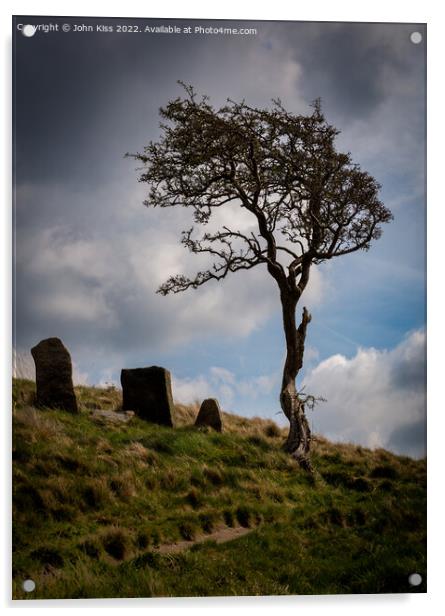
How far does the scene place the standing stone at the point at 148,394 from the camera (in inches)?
603

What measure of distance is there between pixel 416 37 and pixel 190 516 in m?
9.09

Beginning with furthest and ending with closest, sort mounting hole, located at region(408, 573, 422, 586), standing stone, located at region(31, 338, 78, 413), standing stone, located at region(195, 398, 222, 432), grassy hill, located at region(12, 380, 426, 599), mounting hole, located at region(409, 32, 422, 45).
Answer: standing stone, located at region(195, 398, 222, 432)
standing stone, located at region(31, 338, 78, 413)
mounting hole, located at region(409, 32, 422, 45)
mounting hole, located at region(408, 573, 422, 586)
grassy hill, located at region(12, 380, 426, 599)

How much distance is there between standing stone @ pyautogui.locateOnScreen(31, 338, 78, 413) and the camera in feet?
44.7

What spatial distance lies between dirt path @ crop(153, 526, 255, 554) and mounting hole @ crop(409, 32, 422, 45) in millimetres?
8840

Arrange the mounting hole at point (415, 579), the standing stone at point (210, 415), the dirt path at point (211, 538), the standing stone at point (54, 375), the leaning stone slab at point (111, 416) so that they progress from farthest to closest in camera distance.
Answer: the standing stone at point (210, 415), the leaning stone slab at point (111, 416), the standing stone at point (54, 375), the mounting hole at point (415, 579), the dirt path at point (211, 538)

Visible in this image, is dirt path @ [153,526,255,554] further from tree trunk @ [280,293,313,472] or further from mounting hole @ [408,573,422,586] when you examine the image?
tree trunk @ [280,293,313,472]

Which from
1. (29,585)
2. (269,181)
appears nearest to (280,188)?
(269,181)

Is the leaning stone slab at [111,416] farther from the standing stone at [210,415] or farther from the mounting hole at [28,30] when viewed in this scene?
the mounting hole at [28,30]

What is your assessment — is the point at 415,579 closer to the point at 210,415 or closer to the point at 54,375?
the point at 210,415

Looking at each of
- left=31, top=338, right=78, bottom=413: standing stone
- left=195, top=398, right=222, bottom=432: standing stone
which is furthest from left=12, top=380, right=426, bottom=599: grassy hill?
left=195, top=398, right=222, bottom=432: standing stone

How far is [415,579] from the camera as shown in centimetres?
1088

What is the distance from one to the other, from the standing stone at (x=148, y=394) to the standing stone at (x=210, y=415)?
73cm

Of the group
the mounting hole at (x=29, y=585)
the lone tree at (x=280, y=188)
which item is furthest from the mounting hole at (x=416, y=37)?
the mounting hole at (x=29, y=585)
